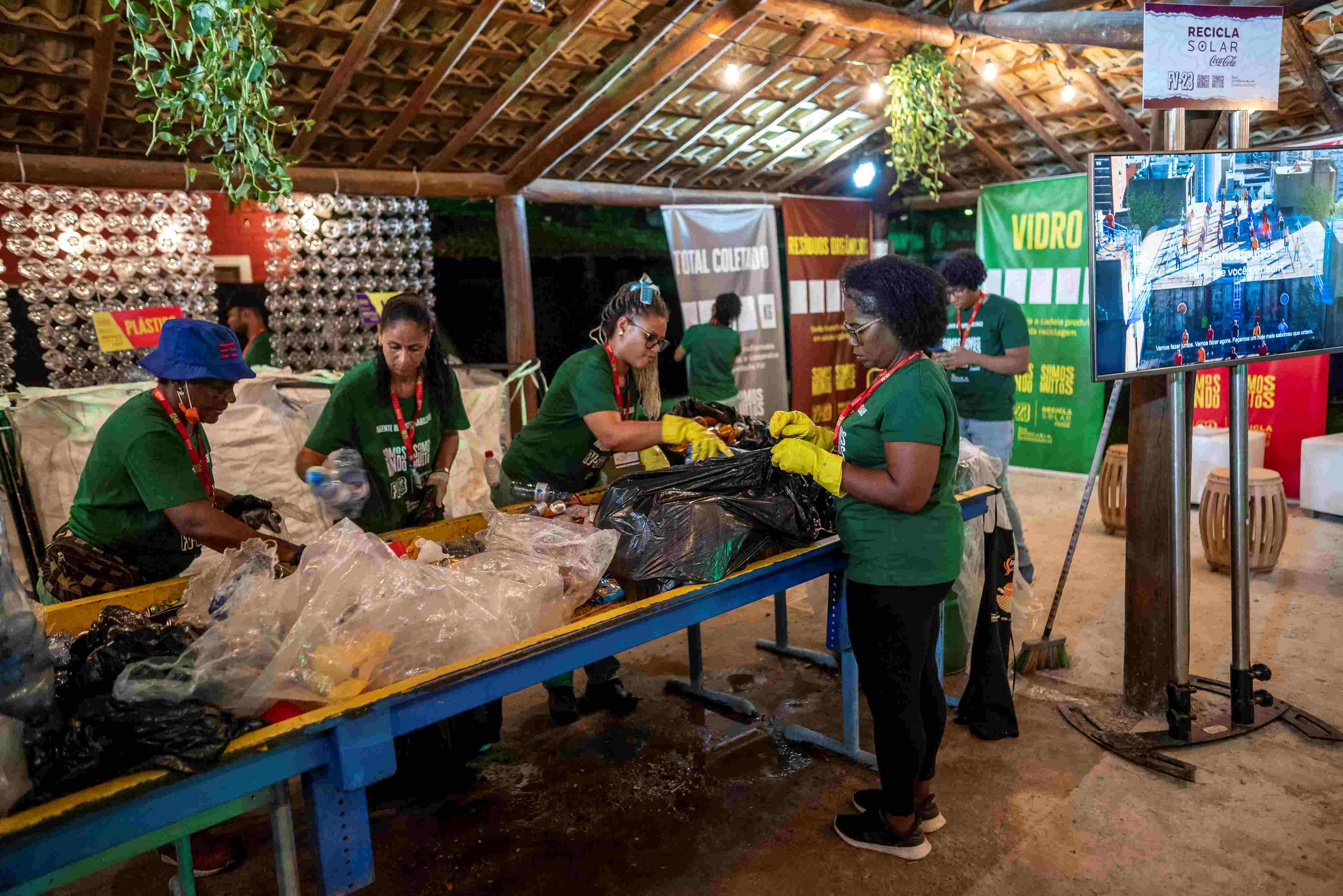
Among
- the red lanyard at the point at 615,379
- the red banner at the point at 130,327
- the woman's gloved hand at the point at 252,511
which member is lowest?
the woman's gloved hand at the point at 252,511

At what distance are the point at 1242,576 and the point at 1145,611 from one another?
0.37 meters

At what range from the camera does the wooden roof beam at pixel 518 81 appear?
16.4ft

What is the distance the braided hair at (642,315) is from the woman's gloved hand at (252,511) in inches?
50.3

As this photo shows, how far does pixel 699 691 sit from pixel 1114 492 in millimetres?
3615

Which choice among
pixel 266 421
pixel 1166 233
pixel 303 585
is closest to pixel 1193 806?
pixel 1166 233

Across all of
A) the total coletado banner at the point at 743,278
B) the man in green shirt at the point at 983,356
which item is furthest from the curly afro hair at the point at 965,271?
the total coletado banner at the point at 743,278

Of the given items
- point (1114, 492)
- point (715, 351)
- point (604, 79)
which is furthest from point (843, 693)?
point (715, 351)

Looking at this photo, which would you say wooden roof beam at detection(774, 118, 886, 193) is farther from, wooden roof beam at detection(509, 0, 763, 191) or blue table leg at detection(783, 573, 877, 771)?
blue table leg at detection(783, 573, 877, 771)

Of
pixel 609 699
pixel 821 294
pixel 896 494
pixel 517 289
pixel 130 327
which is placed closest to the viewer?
pixel 896 494

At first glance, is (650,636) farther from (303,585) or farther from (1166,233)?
(1166,233)

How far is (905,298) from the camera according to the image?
7.77 feet

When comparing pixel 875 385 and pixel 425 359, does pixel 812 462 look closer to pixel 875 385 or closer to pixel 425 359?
pixel 875 385

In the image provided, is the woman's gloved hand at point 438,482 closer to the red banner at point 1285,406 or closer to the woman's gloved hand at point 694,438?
the woman's gloved hand at point 694,438

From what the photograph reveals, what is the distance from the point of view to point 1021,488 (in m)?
7.43
